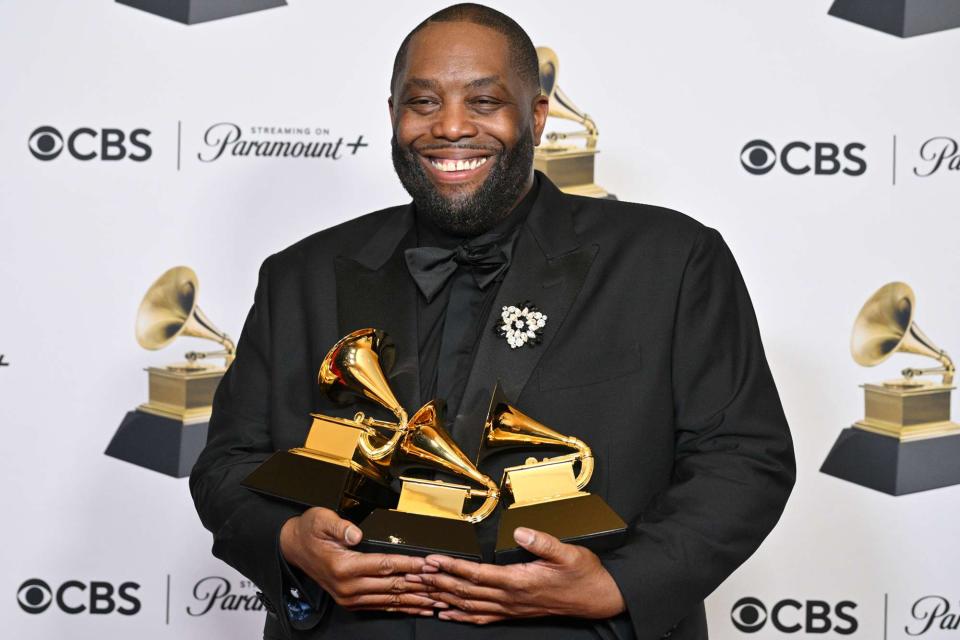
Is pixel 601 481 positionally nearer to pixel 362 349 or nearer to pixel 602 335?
pixel 602 335

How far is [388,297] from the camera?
80.6 inches

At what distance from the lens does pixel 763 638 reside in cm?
299

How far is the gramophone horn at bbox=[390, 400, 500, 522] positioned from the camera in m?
1.72

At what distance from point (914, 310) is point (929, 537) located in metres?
0.58

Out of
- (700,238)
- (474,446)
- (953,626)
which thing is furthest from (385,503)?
(953,626)

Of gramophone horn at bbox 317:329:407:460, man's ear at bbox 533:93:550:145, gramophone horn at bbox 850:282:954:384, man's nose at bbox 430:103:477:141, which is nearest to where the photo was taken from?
gramophone horn at bbox 317:329:407:460

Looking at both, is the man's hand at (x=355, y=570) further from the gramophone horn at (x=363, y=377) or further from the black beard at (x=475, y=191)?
the black beard at (x=475, y=191)

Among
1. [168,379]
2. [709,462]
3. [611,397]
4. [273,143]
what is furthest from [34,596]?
[709,462]

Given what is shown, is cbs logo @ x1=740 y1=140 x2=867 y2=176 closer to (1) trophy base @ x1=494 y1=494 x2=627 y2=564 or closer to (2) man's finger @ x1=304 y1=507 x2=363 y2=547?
(1) trophy base @ x1=494 y1=494 x2=627 y2=564

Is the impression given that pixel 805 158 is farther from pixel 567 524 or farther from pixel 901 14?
pixel 567 524

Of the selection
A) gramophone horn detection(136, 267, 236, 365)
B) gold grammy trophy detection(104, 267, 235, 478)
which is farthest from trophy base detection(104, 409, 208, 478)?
gramophone horn detection(136, 267, 236, 365)

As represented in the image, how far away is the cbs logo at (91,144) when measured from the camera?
120 inches

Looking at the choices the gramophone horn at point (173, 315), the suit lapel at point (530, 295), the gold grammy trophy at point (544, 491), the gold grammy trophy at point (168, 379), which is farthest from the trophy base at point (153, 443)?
the gold grammy trophy at point (544, 491)

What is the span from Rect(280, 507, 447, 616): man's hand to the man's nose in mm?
700
